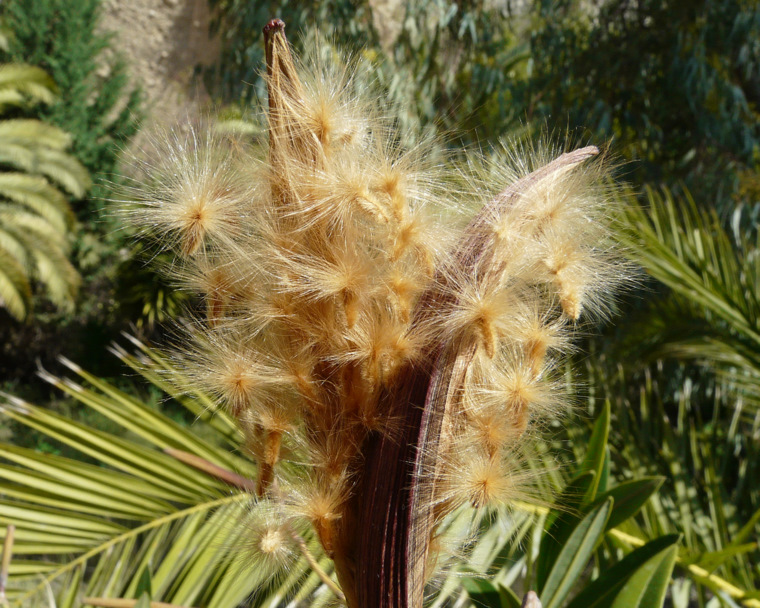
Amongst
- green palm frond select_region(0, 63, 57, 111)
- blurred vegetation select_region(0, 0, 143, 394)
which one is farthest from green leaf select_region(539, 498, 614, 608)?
green palm frond select_region(0, 63, 57, 111)

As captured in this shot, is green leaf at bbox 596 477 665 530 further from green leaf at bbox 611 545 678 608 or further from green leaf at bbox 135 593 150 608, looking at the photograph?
green leaf at bbox 135 593 150 608

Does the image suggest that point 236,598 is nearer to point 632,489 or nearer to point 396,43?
point 632,489

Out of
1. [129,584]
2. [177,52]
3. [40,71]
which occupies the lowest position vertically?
[129,584]

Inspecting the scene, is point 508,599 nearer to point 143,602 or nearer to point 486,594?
point 486,594

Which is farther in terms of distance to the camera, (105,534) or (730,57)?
A: (730,57)

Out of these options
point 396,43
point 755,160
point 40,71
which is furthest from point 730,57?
point 40,71

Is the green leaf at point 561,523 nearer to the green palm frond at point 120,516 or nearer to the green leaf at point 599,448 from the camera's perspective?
the green leaf at point 599,448
